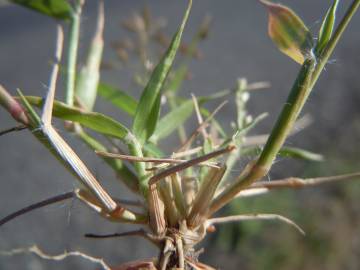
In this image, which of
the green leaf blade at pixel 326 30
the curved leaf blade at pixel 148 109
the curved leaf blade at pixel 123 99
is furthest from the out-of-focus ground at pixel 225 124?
the green leaf blade at pixel 326 30

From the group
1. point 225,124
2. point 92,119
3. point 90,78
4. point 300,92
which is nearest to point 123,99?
point 90,78

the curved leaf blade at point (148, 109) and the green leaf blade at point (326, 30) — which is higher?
the green leaf blade at point (326, 30)

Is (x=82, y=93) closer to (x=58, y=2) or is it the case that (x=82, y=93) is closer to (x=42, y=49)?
(x=58, y=2)

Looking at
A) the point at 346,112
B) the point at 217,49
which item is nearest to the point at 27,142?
the point at 217,49

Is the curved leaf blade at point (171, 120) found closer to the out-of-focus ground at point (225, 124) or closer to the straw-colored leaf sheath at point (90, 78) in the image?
the straw-colored leaf sheath at point (90, 78)

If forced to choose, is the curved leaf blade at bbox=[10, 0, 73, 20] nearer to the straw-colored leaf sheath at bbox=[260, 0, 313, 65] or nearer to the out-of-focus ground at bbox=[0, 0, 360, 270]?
the straw-colored leaf sheath at bbox=[260, 0, 313, 65]

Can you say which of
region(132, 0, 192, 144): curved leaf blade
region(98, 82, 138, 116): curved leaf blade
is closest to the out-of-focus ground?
region(98, 82, 138, 116): curved leaf blade

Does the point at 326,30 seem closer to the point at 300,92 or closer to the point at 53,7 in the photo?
the point at 300,92
